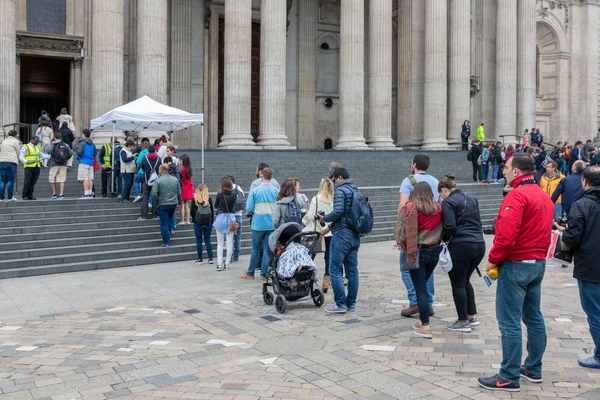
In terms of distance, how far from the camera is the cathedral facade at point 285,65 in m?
22.0

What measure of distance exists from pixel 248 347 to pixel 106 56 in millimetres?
17013

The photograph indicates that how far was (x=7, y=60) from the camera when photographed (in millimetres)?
19578

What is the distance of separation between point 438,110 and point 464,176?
382 centimetres

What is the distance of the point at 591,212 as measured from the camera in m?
5.82

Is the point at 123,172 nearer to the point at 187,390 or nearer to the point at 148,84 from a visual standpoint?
the point at 148,84

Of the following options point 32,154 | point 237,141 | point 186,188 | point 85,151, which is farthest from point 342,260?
point 237,141

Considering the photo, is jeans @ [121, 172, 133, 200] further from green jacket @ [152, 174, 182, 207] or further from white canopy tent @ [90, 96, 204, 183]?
green jacket @ [152, 174, 182, 207]

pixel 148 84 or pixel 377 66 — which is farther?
pixel 377 66

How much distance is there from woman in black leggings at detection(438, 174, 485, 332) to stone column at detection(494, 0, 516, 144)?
2553cm

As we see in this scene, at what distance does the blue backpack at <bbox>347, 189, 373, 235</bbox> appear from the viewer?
7.84 meters

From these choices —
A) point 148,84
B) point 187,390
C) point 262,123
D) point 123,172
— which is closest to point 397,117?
point 262,123

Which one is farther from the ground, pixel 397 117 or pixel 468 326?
pixel 397 117

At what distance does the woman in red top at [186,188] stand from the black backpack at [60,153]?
113 inches

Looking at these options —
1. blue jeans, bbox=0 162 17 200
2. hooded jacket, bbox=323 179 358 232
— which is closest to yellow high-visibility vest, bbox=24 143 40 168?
blue jeans, bbox=0 162 17 200
